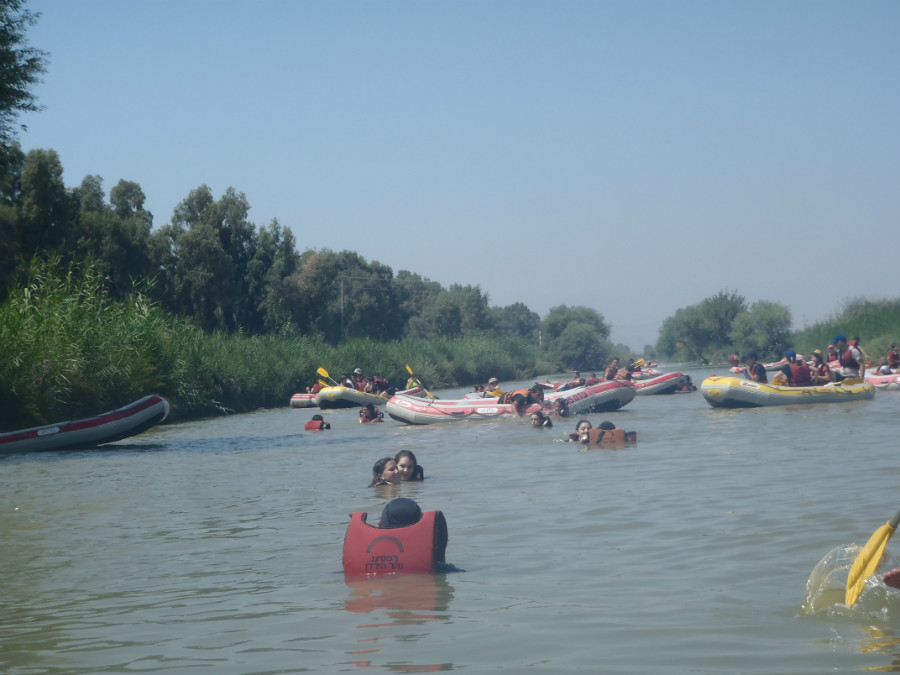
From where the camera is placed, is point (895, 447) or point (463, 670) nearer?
point (463, 670)

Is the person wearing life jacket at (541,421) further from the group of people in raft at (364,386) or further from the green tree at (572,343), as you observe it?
the green tree at (572,343)

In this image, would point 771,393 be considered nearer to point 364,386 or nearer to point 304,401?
point 364,386

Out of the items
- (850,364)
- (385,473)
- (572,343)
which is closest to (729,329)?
(572,343)

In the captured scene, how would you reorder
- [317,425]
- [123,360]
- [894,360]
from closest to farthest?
1. [317,425]
2. [123,360]
3. [894,360]

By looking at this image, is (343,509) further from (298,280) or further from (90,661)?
(298,280)

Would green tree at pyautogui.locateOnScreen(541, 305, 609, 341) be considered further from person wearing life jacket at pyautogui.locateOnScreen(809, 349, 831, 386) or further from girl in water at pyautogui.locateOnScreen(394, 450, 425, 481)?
girl in water at pyautogui.locateOnScreen(394, 450, 425, 481)

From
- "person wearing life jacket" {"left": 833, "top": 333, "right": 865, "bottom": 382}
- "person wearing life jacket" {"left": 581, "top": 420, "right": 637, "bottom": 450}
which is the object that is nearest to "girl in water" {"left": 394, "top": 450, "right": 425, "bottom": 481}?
"person wearing life jacket" {"left": 581, "top": 420, "right": 637, "bottom": 450}

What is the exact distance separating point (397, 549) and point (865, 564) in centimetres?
283

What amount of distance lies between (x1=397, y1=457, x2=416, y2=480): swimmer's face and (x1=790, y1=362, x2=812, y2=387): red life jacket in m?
12.3

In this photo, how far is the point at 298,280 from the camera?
4869 cm

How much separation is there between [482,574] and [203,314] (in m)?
38.0

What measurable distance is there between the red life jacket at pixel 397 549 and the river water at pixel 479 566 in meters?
0.13

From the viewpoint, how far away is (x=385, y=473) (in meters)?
10.8

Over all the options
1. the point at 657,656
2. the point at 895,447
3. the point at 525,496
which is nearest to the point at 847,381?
the point at 895,447
